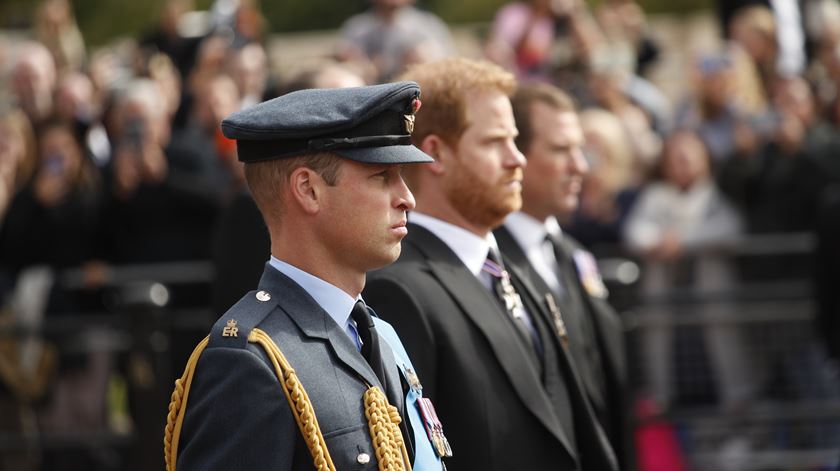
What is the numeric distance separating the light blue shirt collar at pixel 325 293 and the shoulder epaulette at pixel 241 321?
0.07m

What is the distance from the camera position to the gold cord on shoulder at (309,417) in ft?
9.91

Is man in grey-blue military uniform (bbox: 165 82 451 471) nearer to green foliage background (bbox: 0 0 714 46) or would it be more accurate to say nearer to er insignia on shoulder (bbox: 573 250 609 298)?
er insignia on shoulder (bbox: 573 250 609 298)

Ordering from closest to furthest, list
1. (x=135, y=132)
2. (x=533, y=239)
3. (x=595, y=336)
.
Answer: (x=533, y=239), (x=595, y=336), (x=135, y=132)

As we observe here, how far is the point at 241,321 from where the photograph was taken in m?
3.12

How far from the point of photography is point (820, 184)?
8.55 metres

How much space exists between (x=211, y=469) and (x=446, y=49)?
8737 millimetres

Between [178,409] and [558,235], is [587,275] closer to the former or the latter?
[558,235]

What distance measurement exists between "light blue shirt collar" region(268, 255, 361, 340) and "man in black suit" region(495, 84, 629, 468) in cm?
181

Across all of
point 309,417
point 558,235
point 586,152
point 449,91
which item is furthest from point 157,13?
point 309,417

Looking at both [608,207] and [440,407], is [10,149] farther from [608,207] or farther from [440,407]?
[440,407]

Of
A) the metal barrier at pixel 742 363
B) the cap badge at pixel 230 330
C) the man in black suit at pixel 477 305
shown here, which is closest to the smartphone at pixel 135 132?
the metal barrier at pixel 742 363

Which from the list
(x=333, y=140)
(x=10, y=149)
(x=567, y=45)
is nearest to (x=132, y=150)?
(x=10, y=149)

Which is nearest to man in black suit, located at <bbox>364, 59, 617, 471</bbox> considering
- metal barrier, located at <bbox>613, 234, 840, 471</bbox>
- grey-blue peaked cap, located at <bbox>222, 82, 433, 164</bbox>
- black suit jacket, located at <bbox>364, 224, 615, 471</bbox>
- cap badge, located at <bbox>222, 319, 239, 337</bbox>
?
black suit jacket, located at <bbox>364, 224, 615, 471</bbox>

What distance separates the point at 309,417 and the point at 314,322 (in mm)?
255
